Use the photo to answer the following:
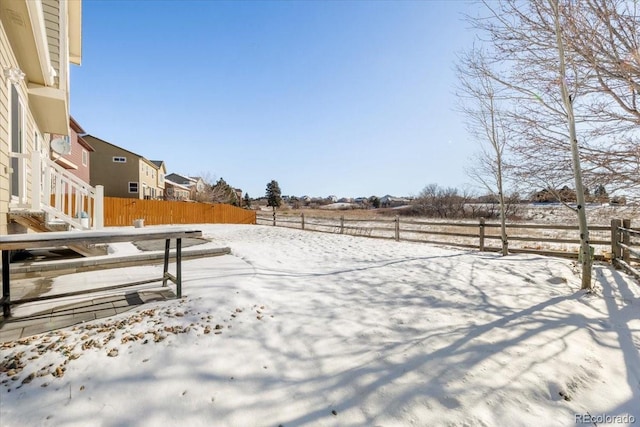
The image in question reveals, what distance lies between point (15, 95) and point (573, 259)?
37.6 feet

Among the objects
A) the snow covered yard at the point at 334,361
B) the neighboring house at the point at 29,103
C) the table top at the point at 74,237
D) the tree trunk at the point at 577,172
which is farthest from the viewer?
the tree trunk at the point at 577,172

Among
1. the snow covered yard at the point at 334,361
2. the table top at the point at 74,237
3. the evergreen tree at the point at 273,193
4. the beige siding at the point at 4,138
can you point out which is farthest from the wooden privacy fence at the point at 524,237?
the evergreen tree at the point at 273,193

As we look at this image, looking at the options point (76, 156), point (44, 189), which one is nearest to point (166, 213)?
point (76, 156)

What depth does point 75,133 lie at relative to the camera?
16.5 meters

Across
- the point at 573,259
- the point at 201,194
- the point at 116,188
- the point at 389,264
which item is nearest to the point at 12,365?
the point at 389,264

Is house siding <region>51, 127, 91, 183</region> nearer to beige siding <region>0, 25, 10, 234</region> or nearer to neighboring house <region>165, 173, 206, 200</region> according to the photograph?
beige siding <region>0, 25, 10, 234</region>

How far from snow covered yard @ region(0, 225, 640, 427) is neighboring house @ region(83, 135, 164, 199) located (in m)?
27.5

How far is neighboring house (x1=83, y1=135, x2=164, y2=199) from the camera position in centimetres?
2547

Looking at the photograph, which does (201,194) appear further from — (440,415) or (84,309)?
(440,415)

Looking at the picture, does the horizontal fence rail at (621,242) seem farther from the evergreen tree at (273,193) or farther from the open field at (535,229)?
the evergreen tree at (273,193)

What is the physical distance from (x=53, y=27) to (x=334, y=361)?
8163mm

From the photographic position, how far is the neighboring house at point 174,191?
3676cm

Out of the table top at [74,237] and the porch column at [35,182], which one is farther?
the porch column at [35,182]

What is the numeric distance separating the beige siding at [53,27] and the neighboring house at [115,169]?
23.4 m
